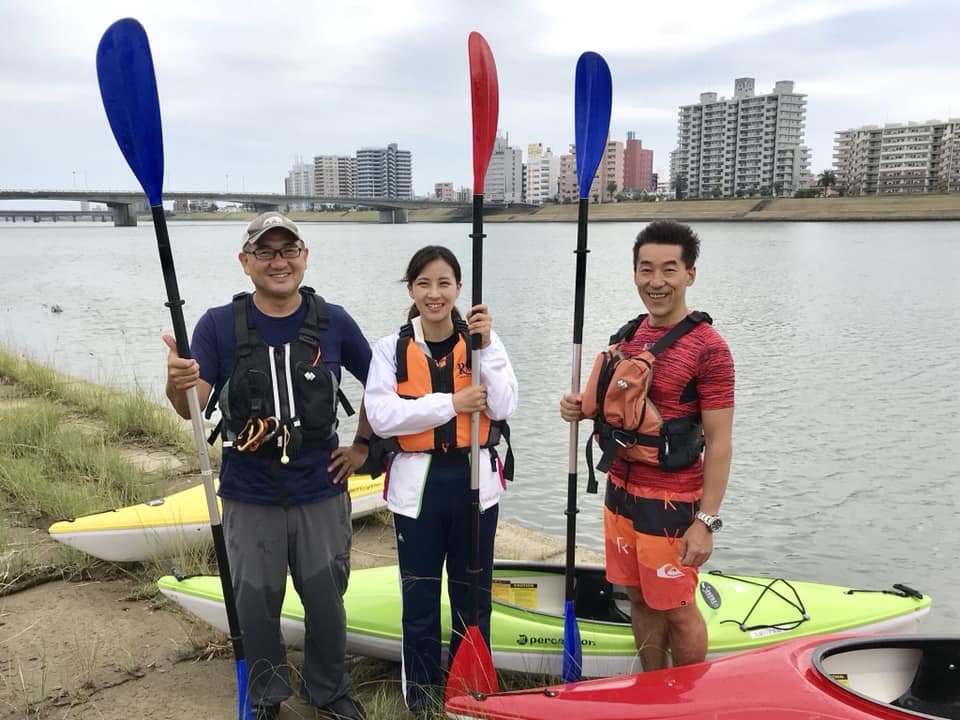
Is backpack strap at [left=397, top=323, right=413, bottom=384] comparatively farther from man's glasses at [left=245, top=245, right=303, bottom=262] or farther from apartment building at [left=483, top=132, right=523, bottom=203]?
apartment building at [left=483, top=132, right=523, bottom=203]

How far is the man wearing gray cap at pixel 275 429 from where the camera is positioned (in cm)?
251

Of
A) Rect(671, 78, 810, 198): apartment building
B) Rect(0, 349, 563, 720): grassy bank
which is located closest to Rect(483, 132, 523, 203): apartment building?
Rect(671, 78, 810, 198): apartment building

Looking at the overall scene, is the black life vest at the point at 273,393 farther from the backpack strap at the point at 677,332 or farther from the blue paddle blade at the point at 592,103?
the blue paddle blade at the point at 592,103

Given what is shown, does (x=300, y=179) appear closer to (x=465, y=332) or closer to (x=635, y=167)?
(x=635, y=167)

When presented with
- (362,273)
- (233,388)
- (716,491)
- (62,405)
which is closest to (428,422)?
(233,388)

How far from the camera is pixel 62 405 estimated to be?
311 inches

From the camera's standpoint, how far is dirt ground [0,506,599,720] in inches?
115

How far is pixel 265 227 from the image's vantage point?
2.51 m

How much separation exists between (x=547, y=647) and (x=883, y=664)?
1.32 m

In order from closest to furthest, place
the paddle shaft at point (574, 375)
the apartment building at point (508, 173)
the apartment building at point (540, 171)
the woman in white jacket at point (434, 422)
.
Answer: the woman in white jacket at point (434, 422) < the paddle shaft at point (574, 375) < the apartment building at point (508, 173) < the apartment building at point (540, 171)

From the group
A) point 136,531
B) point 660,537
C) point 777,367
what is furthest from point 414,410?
point 777,367

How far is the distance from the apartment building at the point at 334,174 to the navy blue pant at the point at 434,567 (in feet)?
423

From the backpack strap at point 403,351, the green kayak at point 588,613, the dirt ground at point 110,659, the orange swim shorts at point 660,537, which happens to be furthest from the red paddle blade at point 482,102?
the dirt ground at point 110,659

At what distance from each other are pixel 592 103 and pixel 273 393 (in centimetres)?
176
